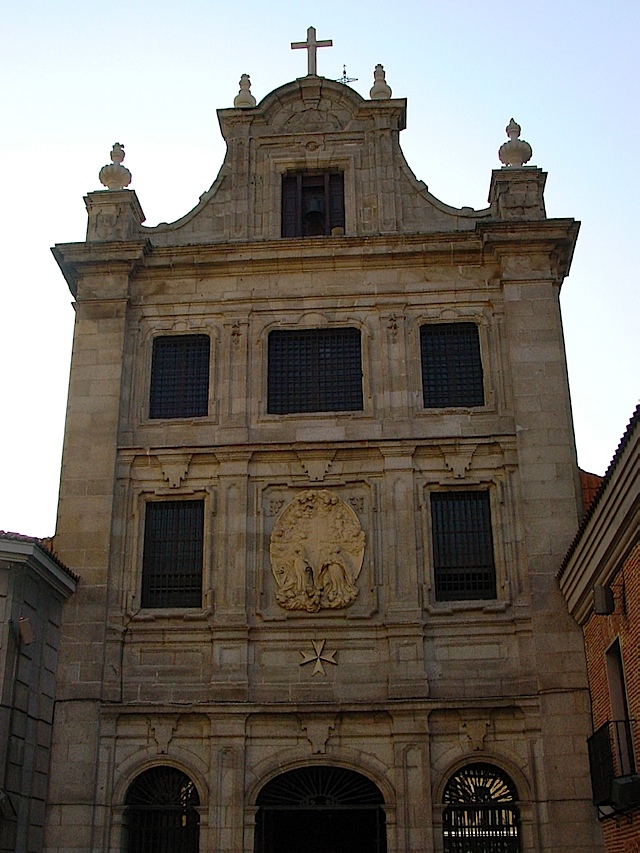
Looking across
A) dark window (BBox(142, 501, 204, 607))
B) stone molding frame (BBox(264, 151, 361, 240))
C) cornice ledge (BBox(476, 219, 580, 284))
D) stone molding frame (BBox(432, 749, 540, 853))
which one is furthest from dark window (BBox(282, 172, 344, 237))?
stone molding frame (BBox(432, 749, 540, 853))

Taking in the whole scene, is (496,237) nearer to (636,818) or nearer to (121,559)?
(121,559)

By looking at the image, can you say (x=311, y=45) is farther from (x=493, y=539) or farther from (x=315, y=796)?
(x=315, y=796)

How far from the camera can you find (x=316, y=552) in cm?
1861

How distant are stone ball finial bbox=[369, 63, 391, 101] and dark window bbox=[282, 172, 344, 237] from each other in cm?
191

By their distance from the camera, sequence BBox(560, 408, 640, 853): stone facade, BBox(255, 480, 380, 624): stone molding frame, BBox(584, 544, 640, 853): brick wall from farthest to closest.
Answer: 1. BBox(255, 480, 380, 624): stone molding frame
2. BBox(584, 544, 640, 853): brick wall
3. BBox(560, 408, 640, 853): stone facade

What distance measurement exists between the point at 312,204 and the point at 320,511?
6.76 m

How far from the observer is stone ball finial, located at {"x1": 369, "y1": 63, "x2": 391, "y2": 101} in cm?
2272

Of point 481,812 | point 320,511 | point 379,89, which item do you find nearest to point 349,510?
point 320,511

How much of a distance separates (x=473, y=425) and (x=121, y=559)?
660 cm

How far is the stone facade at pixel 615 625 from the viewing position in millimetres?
13461

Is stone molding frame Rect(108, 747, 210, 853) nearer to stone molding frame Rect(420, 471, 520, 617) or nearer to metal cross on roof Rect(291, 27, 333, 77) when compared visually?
stone molding frame Rect(420, 471, 520, 617)

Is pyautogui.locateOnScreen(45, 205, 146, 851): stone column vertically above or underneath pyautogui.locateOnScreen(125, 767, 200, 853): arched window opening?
above

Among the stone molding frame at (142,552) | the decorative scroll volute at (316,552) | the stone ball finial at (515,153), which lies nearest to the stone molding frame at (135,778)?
the stone molding frame at (142,552)

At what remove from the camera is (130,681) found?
18.0 m
